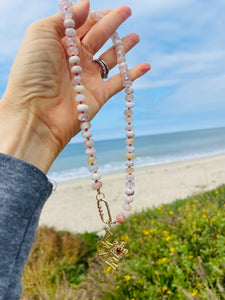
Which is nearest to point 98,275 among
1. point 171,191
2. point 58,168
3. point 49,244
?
point 49,244

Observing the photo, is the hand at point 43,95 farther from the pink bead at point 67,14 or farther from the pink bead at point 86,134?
the pink bead at point 86,134

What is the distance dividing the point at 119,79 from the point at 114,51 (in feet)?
1.06

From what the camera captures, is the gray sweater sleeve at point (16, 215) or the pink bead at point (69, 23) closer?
the gray sweater sleeve at point (16, 215)

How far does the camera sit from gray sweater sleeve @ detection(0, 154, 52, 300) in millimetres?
1512

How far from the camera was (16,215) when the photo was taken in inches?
63.2

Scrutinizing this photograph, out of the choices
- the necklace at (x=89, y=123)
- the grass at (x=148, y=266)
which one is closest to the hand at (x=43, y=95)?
the necklace at (x=89, y=123)

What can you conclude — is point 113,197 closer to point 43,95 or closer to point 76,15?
point 43,95

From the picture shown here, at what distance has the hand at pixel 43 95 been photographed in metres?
2.35

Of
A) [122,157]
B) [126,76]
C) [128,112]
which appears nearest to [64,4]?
[126,76]

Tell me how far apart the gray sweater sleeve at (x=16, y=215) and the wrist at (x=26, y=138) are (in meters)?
0.51

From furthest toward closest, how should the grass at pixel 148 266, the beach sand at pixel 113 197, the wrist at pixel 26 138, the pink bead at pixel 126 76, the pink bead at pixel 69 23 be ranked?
1. the beach sand at pixel 113 197
2. the grass at pixel 148 266
3. the pink bead at pixel 126 76
4. the pink bead at pixel 69 23
5. the wrist at pixel 26 138

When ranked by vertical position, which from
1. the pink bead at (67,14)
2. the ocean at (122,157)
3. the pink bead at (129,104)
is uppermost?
the ocean at (122,157)

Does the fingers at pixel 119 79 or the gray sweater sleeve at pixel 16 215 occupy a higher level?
the fingers at pixel 119 79

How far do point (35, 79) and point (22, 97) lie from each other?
0.65ft
